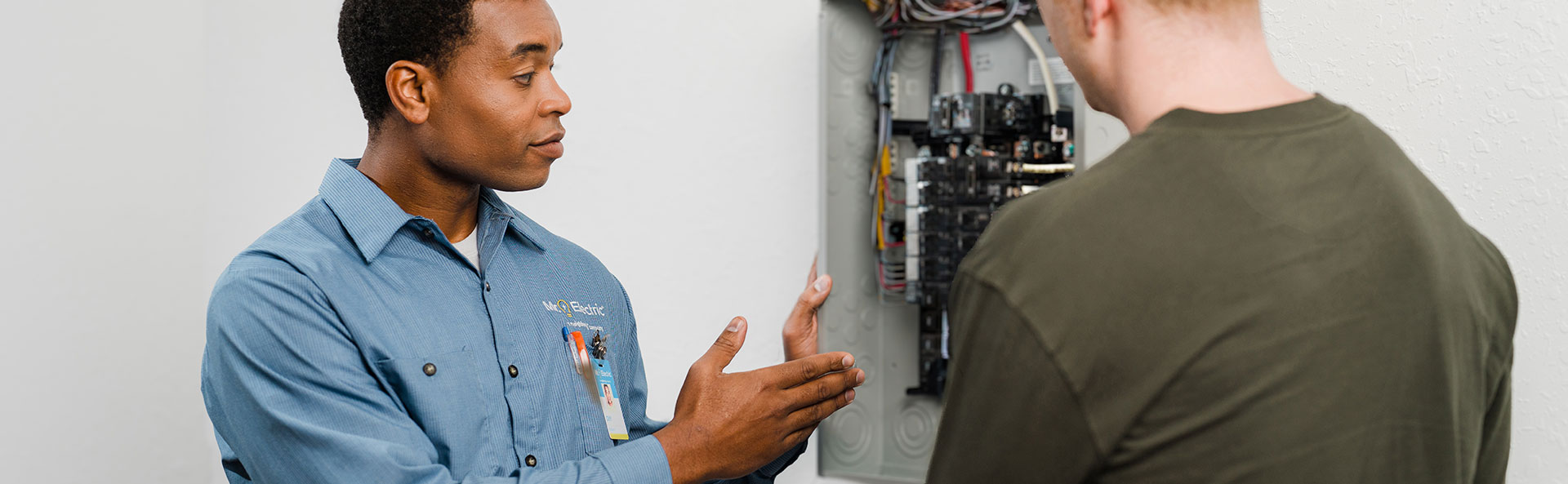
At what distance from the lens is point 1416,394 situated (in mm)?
587

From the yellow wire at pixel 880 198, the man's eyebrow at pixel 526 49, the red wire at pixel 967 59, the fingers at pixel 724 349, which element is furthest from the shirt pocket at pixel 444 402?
the red wire at pixel 967 59

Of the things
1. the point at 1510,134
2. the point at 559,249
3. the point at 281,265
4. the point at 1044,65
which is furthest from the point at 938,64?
the point at 281,265

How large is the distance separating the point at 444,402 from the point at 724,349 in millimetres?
280

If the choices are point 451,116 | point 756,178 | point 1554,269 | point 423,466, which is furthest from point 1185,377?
point 756,178

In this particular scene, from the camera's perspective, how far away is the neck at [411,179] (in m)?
1.05

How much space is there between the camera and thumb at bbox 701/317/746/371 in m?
1.02

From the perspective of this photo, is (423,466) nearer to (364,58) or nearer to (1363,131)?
(364,58)

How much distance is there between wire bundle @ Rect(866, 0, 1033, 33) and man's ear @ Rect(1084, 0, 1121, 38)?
1830 mm

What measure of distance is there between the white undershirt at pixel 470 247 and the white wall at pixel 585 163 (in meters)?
1.27

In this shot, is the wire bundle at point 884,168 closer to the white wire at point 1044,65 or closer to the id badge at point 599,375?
the white wire at point 1044,65

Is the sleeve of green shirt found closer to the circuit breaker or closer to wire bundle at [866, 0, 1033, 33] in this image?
the circuit breaker

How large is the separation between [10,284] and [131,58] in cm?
53

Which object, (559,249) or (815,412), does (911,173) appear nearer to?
(559,249)

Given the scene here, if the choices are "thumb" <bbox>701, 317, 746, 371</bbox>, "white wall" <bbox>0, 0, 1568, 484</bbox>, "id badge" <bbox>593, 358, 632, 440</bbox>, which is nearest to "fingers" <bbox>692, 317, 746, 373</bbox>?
"thumb" <bbox>701, 317, 746, 371</bbox>
